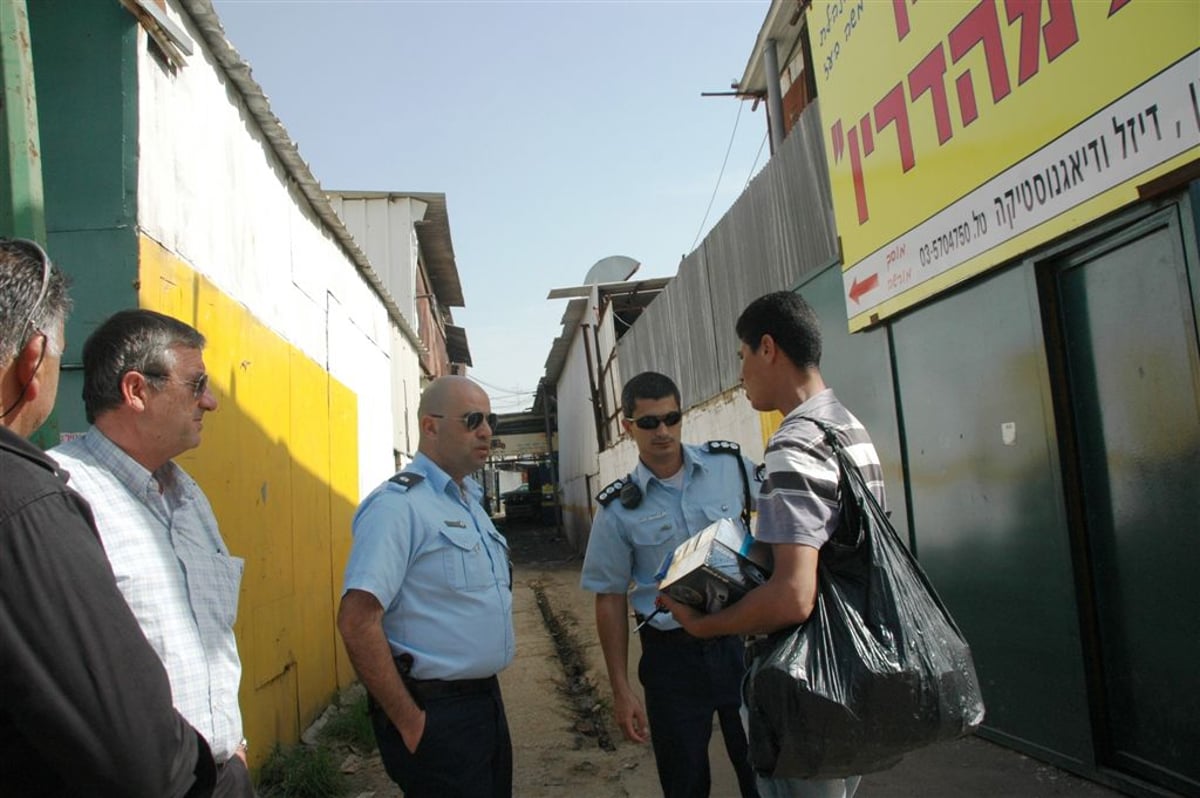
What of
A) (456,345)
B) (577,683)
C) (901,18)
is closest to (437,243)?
(456,345)

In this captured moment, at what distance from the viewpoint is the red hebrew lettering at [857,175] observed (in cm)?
524

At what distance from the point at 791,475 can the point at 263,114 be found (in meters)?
4.51

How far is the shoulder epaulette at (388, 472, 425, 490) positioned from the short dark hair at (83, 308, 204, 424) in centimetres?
79

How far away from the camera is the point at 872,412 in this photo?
5.45m

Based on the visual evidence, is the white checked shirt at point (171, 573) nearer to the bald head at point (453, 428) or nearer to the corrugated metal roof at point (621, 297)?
the bald head at point (453, 428)

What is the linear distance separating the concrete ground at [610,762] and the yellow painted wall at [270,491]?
1.44m

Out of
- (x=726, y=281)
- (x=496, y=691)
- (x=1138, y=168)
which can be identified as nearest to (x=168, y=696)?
(x=496, y=691)

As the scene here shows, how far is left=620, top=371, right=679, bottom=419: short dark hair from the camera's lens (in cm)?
318

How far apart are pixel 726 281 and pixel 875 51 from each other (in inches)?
159

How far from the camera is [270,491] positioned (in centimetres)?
495

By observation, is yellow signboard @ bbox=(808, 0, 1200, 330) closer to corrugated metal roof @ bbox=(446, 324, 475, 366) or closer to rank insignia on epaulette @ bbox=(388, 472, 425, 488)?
rank insignia on epaulette @ bbox=(388, 472, 425, 488)

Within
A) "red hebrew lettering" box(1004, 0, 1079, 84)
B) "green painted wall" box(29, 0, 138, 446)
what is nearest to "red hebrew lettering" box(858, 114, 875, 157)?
"red hebrew lettering" box(1004, 0, 1079, 84)


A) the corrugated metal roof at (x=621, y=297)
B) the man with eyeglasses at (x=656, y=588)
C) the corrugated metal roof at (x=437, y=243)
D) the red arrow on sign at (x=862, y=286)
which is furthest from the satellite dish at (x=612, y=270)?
the man with eyeglasses at (x=656, y=588)

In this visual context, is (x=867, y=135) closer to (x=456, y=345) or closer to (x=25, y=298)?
(x=25, y=298)
